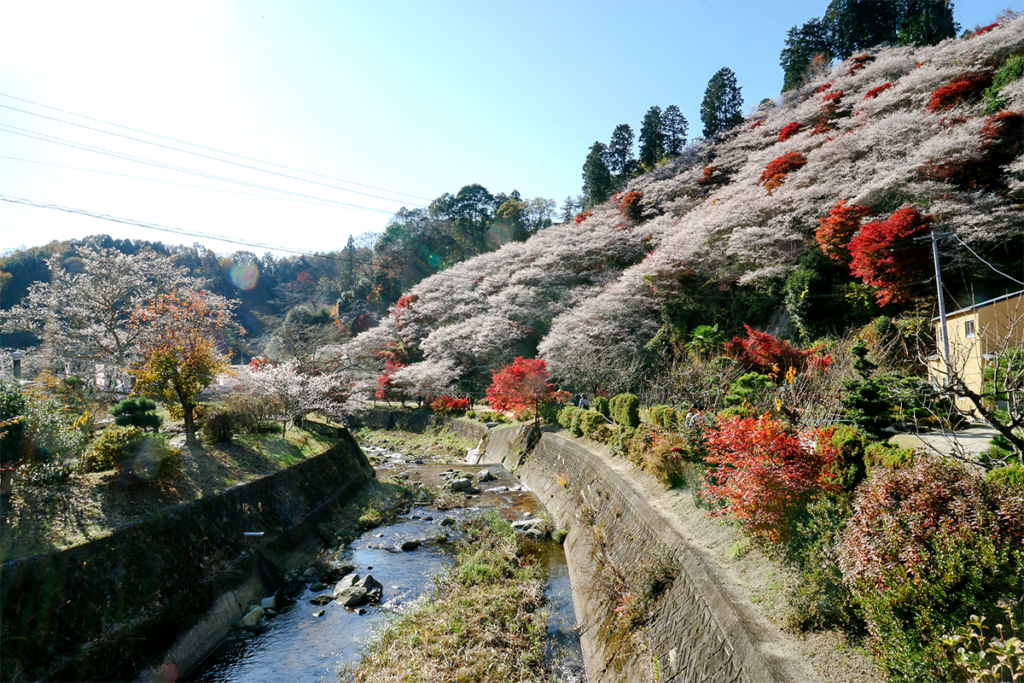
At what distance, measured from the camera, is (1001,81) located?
2100 centimetres

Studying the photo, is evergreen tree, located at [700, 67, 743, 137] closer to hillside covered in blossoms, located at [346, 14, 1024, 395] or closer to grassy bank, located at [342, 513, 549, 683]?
hillside covered in blossoms, located at [346, 14, 1024, 395]

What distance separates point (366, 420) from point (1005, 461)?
3920 centimetres

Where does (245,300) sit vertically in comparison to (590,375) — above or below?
above

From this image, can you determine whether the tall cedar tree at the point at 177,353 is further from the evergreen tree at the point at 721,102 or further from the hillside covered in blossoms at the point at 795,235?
the evergreen tree at the point at 721,102

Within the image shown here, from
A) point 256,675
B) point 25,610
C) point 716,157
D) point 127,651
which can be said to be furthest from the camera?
point 716,157

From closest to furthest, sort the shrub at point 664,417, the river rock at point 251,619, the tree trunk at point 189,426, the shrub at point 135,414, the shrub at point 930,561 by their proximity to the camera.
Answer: the shrub at point 930,561
the river rock at point 251,619
the shrub at point 664,417
the shrub at point 135,414
the tree trunk at point 189,426

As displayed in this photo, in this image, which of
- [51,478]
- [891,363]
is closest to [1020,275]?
[891,363]

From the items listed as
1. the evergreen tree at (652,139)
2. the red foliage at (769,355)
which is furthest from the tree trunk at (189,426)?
the evergreen tree at (652,139)

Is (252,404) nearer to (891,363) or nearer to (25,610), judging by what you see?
(25,610)

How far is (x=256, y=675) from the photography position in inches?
330

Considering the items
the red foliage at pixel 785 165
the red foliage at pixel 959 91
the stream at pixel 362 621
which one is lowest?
the stream at pixel 362 621

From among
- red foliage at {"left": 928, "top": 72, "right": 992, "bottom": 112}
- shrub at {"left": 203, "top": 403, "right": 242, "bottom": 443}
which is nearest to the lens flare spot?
shrub at {"left": 203, "top": 403, "right": 242, "bottom": 443}

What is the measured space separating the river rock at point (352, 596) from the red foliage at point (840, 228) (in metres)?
21.8

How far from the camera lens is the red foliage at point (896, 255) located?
17609mm
